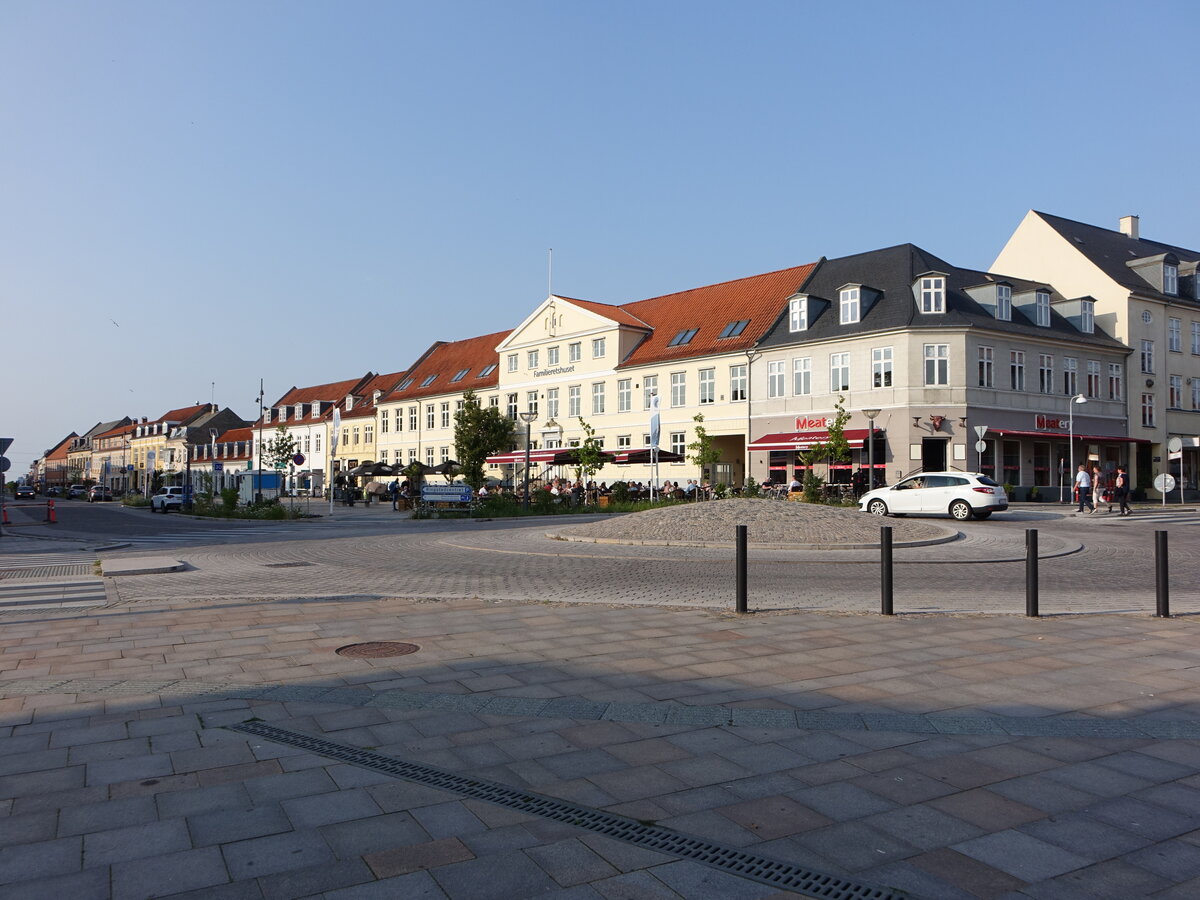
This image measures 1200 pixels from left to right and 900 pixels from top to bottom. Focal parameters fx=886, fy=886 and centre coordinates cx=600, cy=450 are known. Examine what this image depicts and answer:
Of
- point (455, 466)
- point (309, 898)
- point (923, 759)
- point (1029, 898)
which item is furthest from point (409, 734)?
point (455, 466)

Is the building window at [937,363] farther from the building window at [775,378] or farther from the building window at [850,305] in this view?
the building window at [775,378]

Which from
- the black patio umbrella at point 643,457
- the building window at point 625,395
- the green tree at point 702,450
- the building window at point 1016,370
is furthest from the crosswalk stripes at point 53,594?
the building window at point 625,395

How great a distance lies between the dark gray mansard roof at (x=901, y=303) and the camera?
42.8 m

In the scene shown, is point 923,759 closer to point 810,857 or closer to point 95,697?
point 810,857

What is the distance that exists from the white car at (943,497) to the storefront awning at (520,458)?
84.5 feet

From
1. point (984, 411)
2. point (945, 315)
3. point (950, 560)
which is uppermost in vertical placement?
point (945, 315)

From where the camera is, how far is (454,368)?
246 feet

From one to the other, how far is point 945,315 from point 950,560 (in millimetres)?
29227

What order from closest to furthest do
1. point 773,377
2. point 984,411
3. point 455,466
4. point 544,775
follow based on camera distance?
1. point 544,775
2. point 984,411
3. point 773,377
4. point 455,466

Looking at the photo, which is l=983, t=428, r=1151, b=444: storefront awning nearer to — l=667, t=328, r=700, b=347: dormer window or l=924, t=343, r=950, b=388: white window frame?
l=924, t=343, r=950, b=388: white window frame

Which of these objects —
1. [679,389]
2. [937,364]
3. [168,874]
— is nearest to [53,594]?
[168,874]

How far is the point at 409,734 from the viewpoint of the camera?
5.18 metres

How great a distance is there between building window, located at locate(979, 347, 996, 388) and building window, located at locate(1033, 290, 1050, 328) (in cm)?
514

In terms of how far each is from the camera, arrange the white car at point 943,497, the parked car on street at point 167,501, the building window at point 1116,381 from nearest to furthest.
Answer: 1. the white car at point 943,497
2. the building window at point 1116,381
3. the parked car on street at point 167,501
